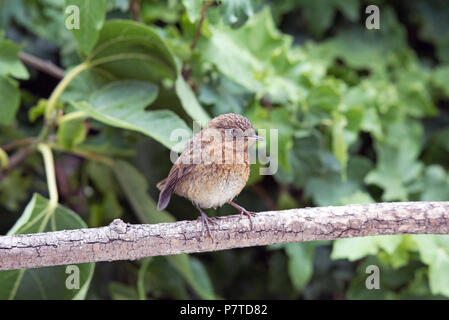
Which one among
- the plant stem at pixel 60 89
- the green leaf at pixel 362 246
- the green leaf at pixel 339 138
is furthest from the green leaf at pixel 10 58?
the green leaf at pixel 362 246

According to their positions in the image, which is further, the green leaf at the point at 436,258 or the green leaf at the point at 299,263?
the green leaf at the point at 299,263

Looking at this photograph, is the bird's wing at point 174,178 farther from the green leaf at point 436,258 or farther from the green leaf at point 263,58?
the green leaf at point 436,258

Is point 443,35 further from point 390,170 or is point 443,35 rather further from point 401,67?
point 390,170

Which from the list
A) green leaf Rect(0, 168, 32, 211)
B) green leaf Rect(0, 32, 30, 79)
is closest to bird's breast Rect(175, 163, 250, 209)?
green leaf Rect(0, 32, 30, 79)

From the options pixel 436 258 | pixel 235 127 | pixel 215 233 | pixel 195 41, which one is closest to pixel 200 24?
pixel 195 41

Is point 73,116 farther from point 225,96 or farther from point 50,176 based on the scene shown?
point 225,96

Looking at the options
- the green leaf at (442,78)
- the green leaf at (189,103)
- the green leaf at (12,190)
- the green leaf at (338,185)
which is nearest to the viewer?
the green leaf at (189,103)

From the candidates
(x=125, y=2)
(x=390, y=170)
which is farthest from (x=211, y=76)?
(x=390, y=170)
